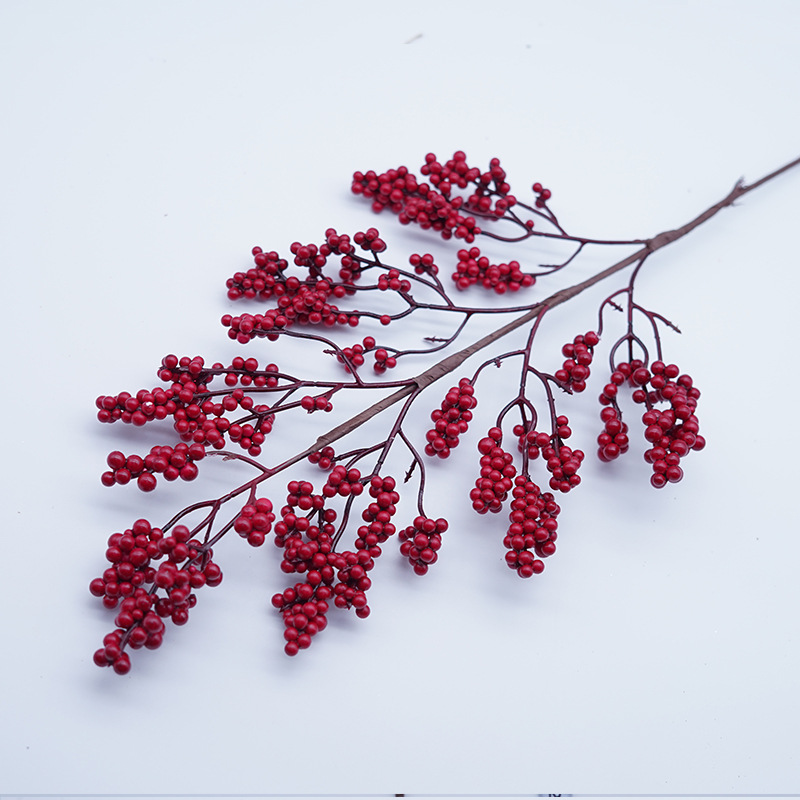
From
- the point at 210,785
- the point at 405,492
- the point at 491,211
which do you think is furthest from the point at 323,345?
the point at 210,785

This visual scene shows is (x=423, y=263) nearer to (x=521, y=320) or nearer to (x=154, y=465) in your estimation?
(x=521, y=320)

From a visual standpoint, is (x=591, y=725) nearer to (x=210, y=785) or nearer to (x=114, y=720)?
(x=210, y=785)

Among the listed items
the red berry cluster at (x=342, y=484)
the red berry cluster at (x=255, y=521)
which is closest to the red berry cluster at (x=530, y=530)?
the red berry cluster at (x=342, y=484)

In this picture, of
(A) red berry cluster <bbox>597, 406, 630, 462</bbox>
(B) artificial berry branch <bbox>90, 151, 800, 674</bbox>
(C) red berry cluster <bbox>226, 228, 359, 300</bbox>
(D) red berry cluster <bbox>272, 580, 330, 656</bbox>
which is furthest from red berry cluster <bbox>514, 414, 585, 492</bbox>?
(C) red berry cluster <bbox>226, 228, 359, 300</bbox>

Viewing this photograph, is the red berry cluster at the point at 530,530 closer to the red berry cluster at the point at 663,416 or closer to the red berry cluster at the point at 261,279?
the red berry cluster at the point at 663,416

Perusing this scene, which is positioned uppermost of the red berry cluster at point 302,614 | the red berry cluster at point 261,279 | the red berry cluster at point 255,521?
the red berry cluster at point 261,279

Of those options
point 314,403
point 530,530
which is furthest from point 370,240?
point 530,530
